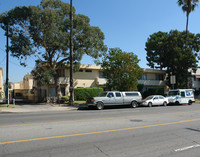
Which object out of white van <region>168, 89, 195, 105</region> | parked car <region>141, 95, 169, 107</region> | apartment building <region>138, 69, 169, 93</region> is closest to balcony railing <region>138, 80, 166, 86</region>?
apartment building <region>138, 69, 169, 93</region>

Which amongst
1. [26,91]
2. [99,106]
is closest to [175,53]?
[99,106]

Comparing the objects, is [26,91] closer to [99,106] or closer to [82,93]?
[82,93]

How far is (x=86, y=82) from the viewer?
108 feet

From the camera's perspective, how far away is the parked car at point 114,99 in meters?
19.6

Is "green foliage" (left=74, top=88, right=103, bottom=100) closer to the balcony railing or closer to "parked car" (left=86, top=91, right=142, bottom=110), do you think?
"parked car" (left=86, top=91, right=142, bottom=110)

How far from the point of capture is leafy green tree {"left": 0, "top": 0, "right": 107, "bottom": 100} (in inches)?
930

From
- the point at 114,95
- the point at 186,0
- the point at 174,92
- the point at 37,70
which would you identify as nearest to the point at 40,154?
the point at 114,95

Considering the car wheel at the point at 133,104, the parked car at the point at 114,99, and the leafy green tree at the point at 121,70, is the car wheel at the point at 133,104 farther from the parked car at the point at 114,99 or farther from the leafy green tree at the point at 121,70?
the leafy green tree at the point at 121,70

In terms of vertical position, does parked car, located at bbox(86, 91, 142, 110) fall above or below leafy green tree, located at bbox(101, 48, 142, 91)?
below

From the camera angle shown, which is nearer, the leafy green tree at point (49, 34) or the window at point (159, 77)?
the leafy green tree at point (49, 34)

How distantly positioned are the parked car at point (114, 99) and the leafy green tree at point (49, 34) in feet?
24.3

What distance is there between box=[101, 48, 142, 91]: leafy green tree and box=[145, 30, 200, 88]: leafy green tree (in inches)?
514

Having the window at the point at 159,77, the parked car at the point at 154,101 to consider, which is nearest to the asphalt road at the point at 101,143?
the parked car at the point at 154,101

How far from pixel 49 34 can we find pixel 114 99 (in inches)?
423
